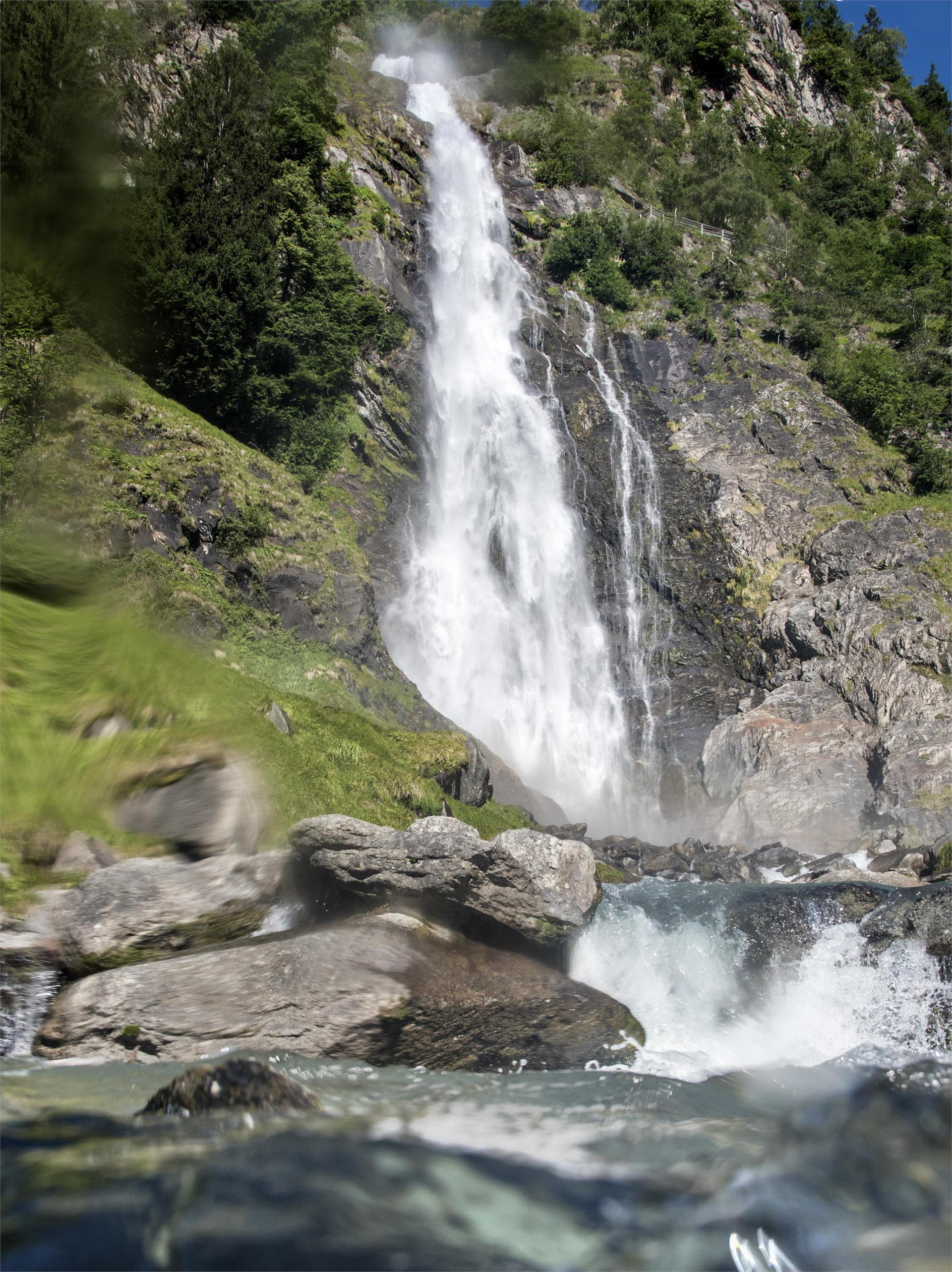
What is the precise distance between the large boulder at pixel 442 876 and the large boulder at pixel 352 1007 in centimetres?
35

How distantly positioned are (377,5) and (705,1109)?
62409 mm

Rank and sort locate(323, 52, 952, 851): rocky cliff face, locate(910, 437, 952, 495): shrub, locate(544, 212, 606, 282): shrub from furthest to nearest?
locate(544, 212, 606, 282): shrub
locate(910, 437, 952, 495): shrub
locate(323, 52, 952, 851): rocky cliff face

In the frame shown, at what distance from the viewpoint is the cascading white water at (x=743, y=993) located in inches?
328

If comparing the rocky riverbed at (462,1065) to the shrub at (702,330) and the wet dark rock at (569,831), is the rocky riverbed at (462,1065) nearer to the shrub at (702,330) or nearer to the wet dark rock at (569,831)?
the wet dark rock at (569,831)

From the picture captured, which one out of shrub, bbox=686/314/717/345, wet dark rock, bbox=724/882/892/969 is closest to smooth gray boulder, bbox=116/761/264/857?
wet dark rock, bbox=724/882/892/969

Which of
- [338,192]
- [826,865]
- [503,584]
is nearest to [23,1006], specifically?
[826,865]

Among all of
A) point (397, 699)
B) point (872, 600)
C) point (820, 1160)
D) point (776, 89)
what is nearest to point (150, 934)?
point (820, 1160)

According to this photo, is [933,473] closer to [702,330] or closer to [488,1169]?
[702,330]

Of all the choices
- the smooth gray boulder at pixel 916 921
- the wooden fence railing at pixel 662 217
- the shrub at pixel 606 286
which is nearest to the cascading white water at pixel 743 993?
the smooth gray boulder at pixel 916 921

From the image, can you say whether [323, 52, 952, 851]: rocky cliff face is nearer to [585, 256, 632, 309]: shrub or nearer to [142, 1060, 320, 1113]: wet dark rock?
[585, 256, 632, 309]: shrub

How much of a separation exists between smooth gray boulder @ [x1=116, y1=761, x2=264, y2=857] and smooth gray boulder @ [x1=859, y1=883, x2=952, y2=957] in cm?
764

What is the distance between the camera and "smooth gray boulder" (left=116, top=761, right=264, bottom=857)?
7637 millimetres

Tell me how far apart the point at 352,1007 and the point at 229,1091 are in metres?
2.45

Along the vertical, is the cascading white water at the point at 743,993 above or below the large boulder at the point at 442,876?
below
